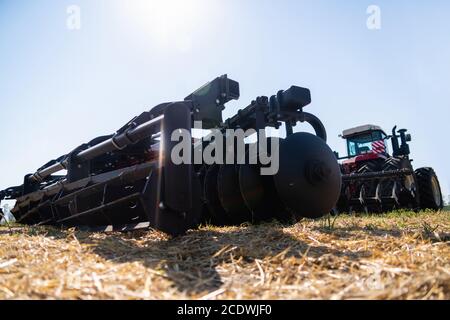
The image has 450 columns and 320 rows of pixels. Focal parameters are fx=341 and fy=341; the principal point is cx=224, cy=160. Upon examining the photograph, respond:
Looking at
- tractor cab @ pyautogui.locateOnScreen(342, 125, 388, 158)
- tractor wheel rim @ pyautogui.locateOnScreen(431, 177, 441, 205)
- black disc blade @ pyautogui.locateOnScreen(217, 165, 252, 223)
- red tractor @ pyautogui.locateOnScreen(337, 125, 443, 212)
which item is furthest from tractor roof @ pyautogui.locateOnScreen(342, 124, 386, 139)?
black disc blade @ pyautogui.locateOnScreen(217, 165, 252, 223)

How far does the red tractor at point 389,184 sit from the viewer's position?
8.12 m

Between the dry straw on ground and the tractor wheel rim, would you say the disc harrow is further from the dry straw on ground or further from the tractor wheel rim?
the tractor wheel rim

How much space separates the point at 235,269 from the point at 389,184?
27.7 feet

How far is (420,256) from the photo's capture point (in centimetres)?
199

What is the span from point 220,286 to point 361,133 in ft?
37.5

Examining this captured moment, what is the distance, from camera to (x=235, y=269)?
75.7 inches

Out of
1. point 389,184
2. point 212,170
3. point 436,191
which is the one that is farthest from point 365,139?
point 212,170

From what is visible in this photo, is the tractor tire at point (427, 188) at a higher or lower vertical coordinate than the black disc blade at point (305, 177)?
lower

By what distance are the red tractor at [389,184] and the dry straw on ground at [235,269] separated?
5.83 meters

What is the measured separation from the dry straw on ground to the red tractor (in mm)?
5828

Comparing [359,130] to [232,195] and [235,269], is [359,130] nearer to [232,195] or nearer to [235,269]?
[232,195]

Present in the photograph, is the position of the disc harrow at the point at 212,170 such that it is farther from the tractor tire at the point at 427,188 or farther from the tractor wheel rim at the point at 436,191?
the tractor wheel rim at the point at 436,191

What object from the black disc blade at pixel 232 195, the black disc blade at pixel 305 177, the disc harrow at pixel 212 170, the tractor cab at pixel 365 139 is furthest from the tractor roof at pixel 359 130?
the black disc blade at pixel 232 195
